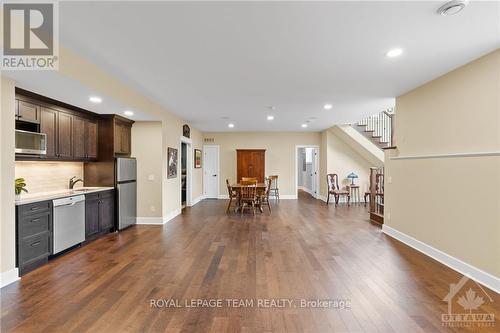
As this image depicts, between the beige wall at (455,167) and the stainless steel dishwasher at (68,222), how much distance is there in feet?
17.8

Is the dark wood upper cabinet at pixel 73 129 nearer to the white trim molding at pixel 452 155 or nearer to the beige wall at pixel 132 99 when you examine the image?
the beige wall at pixel 132 99

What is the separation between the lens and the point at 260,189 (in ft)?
23.8

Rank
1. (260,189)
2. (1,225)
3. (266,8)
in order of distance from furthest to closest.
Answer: (260,189) < (1,225) < (266,8)

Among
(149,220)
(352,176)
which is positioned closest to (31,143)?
(149,220)

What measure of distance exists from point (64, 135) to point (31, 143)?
A: 74 centimetres

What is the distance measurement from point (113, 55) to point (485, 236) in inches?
187

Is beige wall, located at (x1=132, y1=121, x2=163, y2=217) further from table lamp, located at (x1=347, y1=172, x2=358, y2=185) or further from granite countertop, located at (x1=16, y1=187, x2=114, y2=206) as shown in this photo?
table lamp, located at (x1=347, y1=172, x2=358, y2=185)

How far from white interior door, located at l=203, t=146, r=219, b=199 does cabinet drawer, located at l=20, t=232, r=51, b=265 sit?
A: 6.78 metres

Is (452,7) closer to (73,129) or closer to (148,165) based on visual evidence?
(73,129)

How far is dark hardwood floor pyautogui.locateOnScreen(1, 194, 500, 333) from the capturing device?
2172 mm

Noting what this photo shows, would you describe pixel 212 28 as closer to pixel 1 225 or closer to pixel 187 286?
pixel 187 286

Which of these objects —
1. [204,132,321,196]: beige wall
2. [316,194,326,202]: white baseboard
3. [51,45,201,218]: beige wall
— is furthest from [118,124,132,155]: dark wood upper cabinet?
[316,194,326,202]: white baseboard

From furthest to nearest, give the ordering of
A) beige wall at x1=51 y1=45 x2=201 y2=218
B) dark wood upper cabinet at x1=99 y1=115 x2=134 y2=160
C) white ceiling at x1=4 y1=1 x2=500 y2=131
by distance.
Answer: dark wood upper cabinet at x1=99 y1=115 x2=134 y2=160
beige wall at x1=51 y1=45 x2=201 y2=218
white ceiling at x1=4 y1=1 x2=500 y2=131

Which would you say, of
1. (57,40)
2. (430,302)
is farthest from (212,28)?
(430,302)
